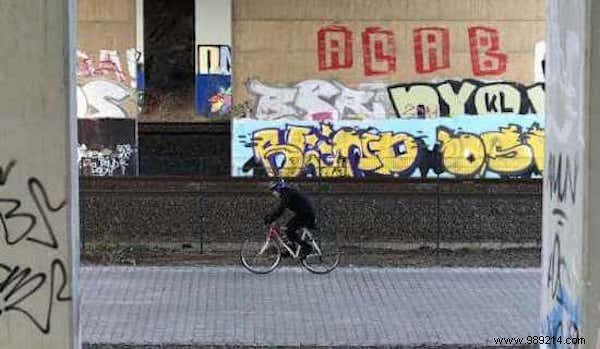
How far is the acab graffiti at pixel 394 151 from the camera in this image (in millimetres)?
20953

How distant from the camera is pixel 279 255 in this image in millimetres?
11359

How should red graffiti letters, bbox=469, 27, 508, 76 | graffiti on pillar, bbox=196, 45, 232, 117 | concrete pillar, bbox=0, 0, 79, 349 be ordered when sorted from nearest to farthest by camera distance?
concrete pillar, bbox=0, 0, 79, 349, red graffiti letters, bbox=469, 27, 508, 76, graffiti on pillar, bbox=196, 45, 232, 117

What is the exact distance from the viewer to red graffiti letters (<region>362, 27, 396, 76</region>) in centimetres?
2058

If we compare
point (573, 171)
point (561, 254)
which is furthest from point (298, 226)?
point (573, 171)

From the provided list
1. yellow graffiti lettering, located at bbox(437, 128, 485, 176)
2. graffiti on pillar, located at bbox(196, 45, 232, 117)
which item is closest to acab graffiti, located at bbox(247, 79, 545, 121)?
yellow graffiti lettering, located at bbox(437, 128, 485, 176)

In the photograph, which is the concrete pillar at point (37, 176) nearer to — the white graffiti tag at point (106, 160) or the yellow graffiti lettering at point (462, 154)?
the white graffiti tag at point (106, 160)

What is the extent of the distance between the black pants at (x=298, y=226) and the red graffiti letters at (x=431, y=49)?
33.6ft

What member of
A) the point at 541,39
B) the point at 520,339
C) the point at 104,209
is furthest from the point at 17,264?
the point at 541,39

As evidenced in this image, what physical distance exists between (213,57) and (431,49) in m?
5.13

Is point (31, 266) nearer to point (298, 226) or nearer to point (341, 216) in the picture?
point (298, 226)

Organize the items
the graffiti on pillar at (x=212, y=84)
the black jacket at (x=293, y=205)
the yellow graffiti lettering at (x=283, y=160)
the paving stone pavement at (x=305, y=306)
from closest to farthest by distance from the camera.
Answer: the paving stone pavement at (x=305, y=306) < the black jacket at (x=293, y=205) < the yellow graffiti lettering at (x=283, y=160) < the graffiti on pillar at (x=212, y=84)

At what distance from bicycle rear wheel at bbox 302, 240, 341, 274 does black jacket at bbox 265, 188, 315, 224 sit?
0.38 meters

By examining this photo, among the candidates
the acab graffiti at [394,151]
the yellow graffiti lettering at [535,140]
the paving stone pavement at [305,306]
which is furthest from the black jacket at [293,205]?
the yellow graffiti lettering at [535,140]

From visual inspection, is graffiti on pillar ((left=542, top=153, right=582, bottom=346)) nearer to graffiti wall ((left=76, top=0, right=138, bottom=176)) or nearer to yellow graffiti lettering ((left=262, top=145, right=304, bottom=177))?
yellow graffiti lettering ((left=262, top=145, right=304, bottom=177))
